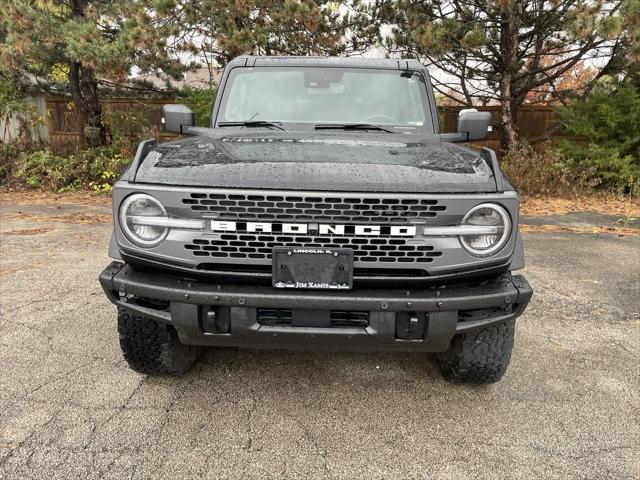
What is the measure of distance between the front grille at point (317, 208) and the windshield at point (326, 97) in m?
1.29

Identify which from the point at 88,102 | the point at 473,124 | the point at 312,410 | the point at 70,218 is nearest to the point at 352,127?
the point at 473,124

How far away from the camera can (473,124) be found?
3457mm

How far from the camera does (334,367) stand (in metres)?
3.06

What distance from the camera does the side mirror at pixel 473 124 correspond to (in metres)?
3.45

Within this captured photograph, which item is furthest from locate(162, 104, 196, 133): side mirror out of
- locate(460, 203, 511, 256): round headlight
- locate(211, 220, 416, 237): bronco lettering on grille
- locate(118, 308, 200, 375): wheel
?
locate(460, 203, 511, 256): round headlight

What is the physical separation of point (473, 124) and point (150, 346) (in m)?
2.49

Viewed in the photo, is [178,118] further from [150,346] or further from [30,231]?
[30,231]

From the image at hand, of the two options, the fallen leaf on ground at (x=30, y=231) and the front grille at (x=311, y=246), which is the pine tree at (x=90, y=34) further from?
the front grille at (x=311, y=246)

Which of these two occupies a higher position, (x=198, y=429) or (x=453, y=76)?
(x=453, y=76)

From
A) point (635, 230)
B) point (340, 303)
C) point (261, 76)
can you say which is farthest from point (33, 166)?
point (635, 230)

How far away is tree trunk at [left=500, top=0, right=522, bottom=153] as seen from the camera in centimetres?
891

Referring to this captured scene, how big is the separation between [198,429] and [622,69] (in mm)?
9950

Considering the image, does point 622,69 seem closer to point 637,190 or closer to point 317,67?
point 637,190

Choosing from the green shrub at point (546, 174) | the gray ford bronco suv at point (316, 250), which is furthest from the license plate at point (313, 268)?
the green shrub at point (546, 174)
